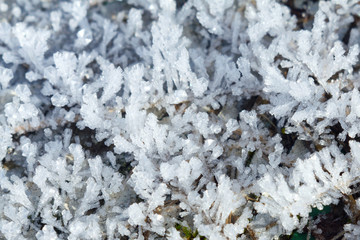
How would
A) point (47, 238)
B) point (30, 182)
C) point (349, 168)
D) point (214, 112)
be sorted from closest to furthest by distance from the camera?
point (47, 238)
point (349, 168)
point (30, 182)
point (214, 112)

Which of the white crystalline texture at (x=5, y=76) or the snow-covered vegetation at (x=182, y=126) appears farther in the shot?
the white crystalline texture at (x=5, y=76)

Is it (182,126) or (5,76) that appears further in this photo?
(5,76)

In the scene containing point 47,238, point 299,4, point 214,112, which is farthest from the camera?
point 299,4

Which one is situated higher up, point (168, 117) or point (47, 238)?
point (168, 117)

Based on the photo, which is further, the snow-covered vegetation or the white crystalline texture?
the white crystalline texture

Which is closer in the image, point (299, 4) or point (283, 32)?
point (283, 32)

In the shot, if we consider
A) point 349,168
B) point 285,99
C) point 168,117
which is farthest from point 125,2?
point 349,168

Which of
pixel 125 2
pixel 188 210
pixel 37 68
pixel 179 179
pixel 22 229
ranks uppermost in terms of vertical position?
pixel 125 2

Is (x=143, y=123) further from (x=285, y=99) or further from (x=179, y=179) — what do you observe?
(x=285, y=99)
